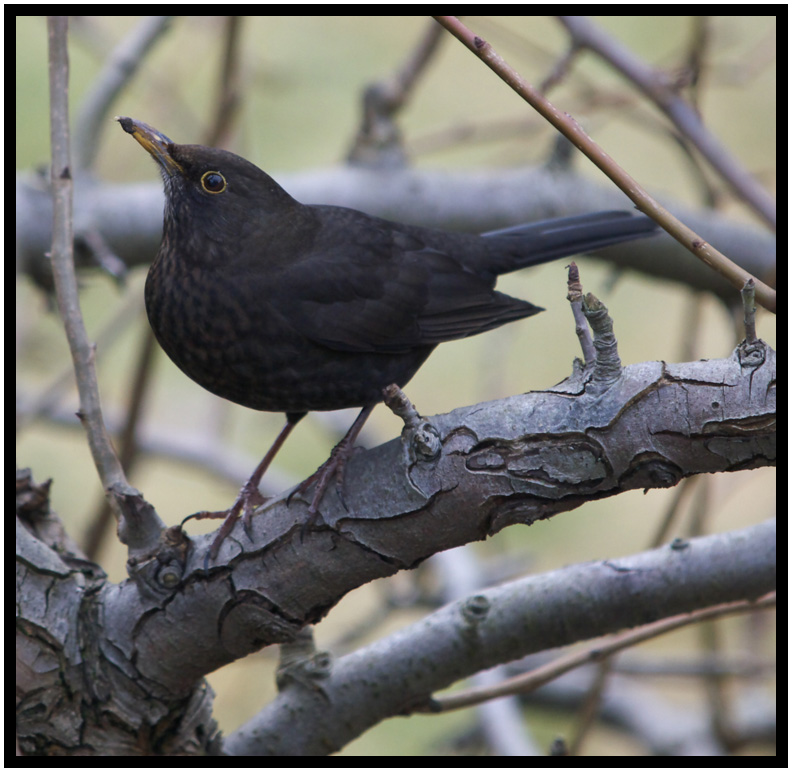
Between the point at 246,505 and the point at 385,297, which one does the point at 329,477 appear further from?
the point at 385,297

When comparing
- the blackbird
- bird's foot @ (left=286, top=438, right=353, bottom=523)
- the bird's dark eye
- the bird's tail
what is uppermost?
the bird's tail

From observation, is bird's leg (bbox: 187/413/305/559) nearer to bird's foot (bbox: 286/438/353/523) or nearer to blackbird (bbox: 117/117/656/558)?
blackbird (bbox: 117/117/656/558)

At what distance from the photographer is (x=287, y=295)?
105 inches

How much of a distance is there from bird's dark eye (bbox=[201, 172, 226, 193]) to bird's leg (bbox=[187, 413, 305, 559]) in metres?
0.76

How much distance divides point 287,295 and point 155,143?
0.60 meters

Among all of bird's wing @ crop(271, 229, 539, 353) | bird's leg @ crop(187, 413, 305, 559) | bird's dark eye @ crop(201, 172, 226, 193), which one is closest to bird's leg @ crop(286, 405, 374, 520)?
bird's leg @ crop(187, 413, 305, 559)

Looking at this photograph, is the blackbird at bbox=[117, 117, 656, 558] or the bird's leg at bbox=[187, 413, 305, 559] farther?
the blackbird at bbox=[117, 117, 656, 558]

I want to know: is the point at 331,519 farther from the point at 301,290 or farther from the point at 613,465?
the point at 301,290

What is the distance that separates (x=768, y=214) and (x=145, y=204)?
7.51ft

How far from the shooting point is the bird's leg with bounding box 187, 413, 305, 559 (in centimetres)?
226

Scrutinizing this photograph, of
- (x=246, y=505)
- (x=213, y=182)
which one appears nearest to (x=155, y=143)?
(x=213, y=182)

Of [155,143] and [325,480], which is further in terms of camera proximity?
[155,143]

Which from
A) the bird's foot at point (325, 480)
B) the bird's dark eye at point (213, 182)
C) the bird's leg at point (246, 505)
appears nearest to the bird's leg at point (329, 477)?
the bird's foot at point (325, 480)

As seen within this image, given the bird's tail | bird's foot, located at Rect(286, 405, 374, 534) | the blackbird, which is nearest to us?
bird's foot, located at Rect(286, 405, 374, 534)
